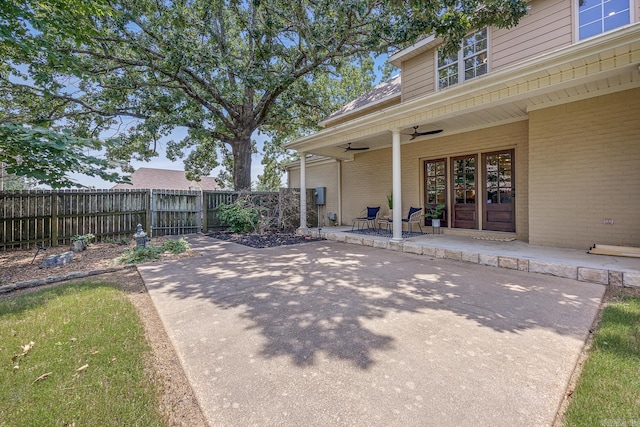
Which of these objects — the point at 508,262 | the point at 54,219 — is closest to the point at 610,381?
the point at 508,262

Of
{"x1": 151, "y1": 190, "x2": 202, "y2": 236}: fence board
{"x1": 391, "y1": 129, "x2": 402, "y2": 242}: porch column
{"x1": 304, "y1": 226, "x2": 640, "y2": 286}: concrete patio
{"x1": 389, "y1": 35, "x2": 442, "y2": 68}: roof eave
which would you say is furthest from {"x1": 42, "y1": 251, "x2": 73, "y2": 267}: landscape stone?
{"x1": 389, "y1": 35, "x2": 442, "y2": 68}: roof eave

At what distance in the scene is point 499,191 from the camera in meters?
6.85

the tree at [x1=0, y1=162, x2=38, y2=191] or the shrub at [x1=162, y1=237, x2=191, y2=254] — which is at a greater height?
the tree at [x1=0, y1=162, x2=38, y2=191]

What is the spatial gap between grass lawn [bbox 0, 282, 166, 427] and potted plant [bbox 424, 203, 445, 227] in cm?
706

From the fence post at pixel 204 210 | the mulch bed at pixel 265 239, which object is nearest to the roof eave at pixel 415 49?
the mulch bed at pixel 265 239

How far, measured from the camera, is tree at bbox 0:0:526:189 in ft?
21.2

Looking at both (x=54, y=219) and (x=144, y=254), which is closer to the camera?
(x=144, y=254)

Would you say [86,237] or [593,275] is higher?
Result: [86,237]

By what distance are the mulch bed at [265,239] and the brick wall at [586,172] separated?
547cm

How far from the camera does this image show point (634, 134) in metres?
4.70

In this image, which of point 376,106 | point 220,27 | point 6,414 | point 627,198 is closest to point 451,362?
point 6,414

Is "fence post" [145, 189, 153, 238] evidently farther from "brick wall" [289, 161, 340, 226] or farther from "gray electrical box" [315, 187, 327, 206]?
"brick wall" [289, 161, 340, 226]

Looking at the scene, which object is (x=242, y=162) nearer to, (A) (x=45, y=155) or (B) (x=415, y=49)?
(A) (x=45, y=155)

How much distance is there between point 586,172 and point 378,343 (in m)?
5.52
